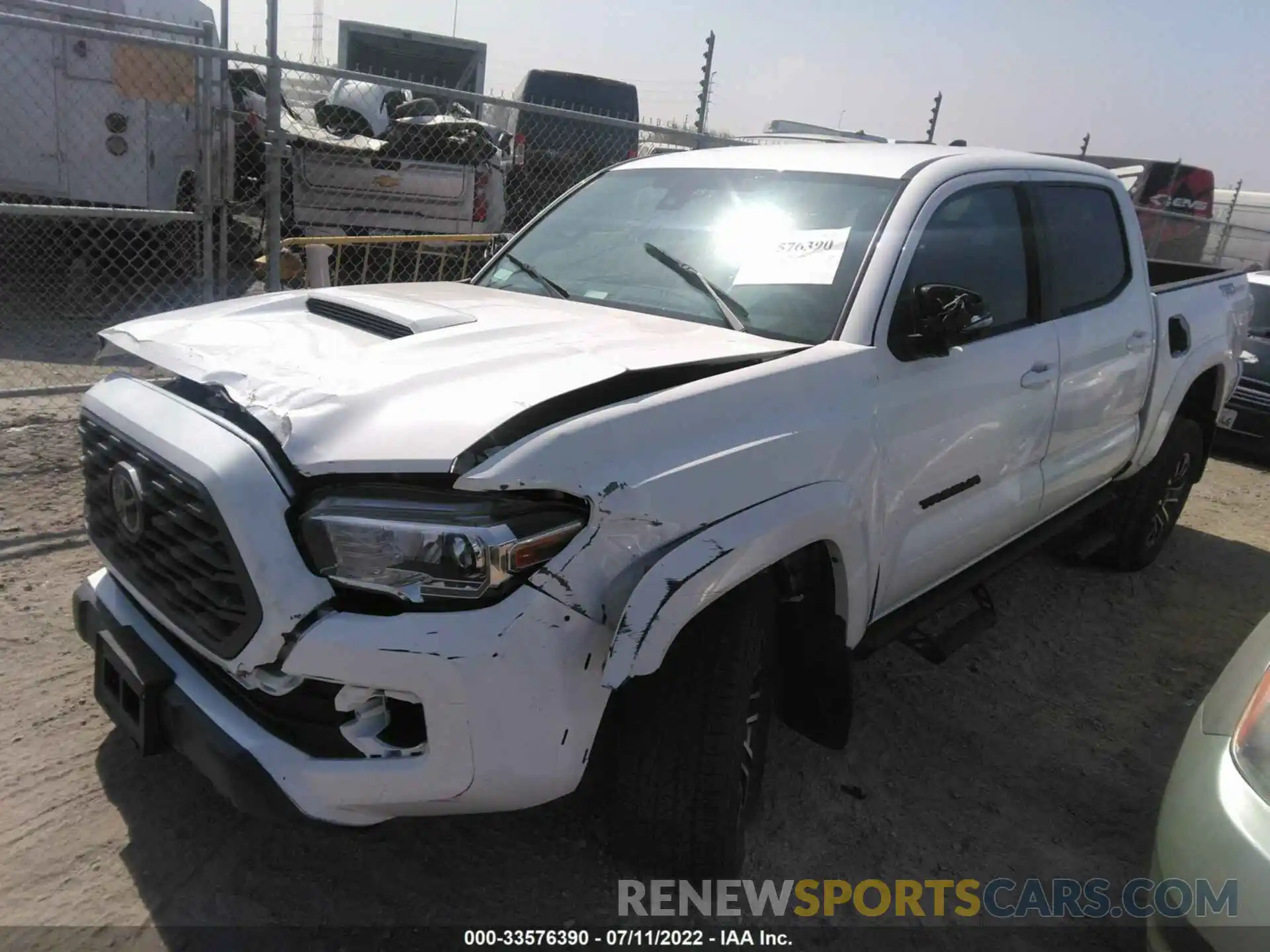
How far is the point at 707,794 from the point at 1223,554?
179 inches

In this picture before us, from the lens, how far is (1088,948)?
2.51 meters

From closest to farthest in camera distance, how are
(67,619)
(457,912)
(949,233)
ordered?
(457,912) → (949,233) → (67,619)

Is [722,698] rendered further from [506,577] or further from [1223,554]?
[1223,554]

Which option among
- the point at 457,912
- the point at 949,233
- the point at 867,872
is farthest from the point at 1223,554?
the point at 457,912

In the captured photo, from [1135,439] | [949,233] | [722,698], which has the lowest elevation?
[722,698]

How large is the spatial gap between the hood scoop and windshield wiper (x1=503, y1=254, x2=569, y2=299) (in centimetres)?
53

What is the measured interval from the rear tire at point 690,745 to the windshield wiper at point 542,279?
139 cm

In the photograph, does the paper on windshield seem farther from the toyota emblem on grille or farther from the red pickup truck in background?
the red pickup truck in background

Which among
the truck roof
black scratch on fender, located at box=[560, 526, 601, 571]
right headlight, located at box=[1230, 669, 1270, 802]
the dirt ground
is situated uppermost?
the truck roof

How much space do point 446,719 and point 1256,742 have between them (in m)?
1.62

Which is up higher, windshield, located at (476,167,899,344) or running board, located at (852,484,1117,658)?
windshield, located at (476,167,899,344)

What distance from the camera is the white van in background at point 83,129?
308 inches

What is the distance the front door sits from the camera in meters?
2.76

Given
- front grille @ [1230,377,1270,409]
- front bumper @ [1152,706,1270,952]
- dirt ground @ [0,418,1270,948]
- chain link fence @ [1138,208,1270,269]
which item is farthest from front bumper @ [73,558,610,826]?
chain link fence @ [1138,208,1270,269]
